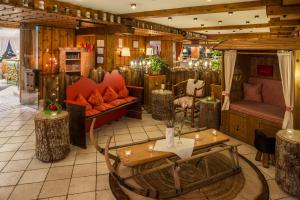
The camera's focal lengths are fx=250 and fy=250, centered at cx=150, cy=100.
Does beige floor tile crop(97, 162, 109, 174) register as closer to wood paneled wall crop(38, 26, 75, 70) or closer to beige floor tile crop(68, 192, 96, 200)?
beige floor tile crop(68, 192, 96, 200)

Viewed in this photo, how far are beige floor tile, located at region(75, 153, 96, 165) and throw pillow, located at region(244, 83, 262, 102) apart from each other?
3.73 metres

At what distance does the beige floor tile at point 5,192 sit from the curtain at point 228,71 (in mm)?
4242

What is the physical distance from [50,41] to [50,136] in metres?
5.67

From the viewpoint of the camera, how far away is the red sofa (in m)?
4.66

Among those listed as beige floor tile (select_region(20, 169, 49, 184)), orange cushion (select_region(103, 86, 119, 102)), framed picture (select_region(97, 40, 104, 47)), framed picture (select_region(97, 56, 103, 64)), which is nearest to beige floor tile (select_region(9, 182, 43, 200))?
beige floor tile (select_region(20, 169, 49, 184))

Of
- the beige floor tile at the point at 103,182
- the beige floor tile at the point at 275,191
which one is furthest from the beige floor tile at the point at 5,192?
the beige floor tile at the point at 275,191

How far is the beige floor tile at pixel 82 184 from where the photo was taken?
3.30 metres

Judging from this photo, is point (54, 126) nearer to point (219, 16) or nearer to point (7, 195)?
point (7, 195)

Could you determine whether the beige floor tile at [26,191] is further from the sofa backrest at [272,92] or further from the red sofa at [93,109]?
the sofa backrest at [272,92]

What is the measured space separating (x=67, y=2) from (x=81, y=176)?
4161 millimetres

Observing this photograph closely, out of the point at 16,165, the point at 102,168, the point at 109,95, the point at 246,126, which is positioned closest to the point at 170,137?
the point at 102,168

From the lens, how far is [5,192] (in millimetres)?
3230

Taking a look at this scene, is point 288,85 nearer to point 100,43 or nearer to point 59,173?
point 59,173

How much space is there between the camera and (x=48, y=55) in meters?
8.70
